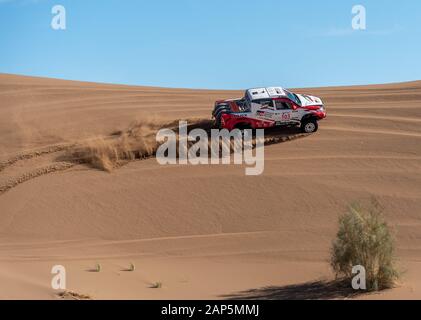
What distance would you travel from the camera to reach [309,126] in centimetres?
2020

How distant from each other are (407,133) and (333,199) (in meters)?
4.98

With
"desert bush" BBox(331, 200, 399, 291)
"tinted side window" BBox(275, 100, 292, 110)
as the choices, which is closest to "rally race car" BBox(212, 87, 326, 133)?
"tinted side window" BBox(275, 100, 292, 110)

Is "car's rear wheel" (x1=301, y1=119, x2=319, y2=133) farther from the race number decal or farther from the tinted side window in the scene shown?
the tinted side window

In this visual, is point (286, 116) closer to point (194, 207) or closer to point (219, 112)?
point (219, 112)

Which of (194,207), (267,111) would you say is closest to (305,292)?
(194,207)

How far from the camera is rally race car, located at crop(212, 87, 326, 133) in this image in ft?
63.3

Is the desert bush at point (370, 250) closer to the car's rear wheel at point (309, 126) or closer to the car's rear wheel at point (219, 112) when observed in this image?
the car's rear wheel at point (219, 112)

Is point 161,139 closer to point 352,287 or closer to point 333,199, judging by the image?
point 333,199

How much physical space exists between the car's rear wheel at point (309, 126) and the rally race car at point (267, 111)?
2.3 inches

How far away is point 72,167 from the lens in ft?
63.0

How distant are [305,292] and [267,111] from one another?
8310 millimetres

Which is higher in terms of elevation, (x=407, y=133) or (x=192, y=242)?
(x=407, y=133)

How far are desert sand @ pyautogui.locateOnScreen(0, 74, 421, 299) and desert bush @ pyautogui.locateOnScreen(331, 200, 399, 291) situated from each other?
31cm
